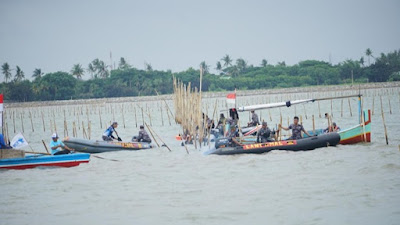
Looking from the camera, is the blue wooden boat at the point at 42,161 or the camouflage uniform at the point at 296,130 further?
the camouflage uniform at the point at 296,130

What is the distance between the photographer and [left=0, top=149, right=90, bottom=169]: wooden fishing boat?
Result: 58.2 feet

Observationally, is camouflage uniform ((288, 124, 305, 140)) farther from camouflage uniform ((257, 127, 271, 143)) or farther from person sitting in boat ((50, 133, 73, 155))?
person sitting in boat ((50, 133, 73, 155))

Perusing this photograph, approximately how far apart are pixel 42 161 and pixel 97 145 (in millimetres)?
4349

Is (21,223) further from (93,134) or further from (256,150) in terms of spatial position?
(93,134)

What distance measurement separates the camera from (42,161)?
706 inches

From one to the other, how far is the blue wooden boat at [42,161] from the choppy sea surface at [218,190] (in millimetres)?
255

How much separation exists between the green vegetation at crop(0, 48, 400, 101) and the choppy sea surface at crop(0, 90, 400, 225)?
76101mm

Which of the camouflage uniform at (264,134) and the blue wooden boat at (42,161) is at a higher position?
the camouflage uniform at (264,134)

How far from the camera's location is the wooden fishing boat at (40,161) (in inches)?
698

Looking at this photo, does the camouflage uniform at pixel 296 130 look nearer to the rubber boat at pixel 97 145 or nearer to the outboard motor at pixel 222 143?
the outboard motor at pixel 222 143

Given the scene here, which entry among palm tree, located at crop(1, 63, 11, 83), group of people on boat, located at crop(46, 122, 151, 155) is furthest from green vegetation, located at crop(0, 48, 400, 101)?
group of people on boat, located at crop(46, 122, 151, 155)

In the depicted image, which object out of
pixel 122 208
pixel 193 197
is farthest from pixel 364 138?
pixel 122 208

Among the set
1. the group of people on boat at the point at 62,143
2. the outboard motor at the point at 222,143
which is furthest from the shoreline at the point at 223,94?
the outboard motor at the point at 222,143

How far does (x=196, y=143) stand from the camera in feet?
75.4
